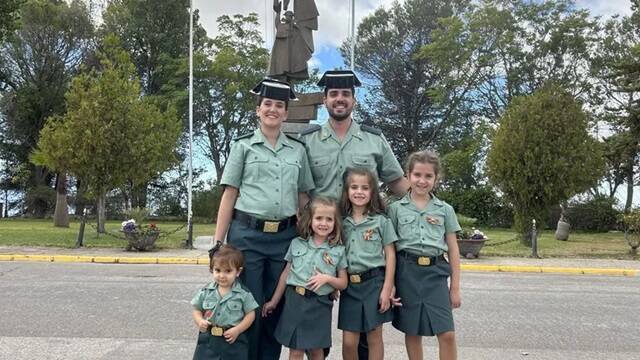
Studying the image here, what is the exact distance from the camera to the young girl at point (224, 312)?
11.7ft

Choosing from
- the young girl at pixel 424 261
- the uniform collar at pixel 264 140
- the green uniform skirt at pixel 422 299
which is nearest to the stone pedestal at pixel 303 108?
the uniform collar at pixel 264 140

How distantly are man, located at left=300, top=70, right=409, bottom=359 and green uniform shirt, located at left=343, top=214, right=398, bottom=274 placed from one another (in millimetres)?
283

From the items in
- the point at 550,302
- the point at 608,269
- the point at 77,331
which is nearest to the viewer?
the point at 77,331

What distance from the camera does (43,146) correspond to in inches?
751

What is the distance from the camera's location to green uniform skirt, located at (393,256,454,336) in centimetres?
A: 368

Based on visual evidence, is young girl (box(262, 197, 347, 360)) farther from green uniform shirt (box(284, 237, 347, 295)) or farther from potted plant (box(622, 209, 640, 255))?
potted plant (box(622, 209, 640, 255))

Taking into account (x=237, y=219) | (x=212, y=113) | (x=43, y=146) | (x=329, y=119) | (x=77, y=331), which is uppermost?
(x=212, y=113)

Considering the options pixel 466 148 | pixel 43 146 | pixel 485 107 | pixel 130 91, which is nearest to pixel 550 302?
pixel 130 91

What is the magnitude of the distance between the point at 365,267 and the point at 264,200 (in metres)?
0.77

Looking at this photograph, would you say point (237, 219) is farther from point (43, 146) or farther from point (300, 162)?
point (43, 146)

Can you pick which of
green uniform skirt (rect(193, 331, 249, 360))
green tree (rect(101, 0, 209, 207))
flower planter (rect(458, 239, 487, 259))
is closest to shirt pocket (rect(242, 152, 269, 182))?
green uniform skirt (rect(193, 331, 249, 360))

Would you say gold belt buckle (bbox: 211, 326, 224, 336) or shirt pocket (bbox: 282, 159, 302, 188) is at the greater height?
shirt pocket (bbox: 282, 159, 302, 188)

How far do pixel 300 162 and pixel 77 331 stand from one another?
3688 millimetres

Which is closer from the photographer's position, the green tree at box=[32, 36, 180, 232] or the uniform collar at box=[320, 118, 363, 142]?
the uniform collar at box=[320, 118, 363, 142]
